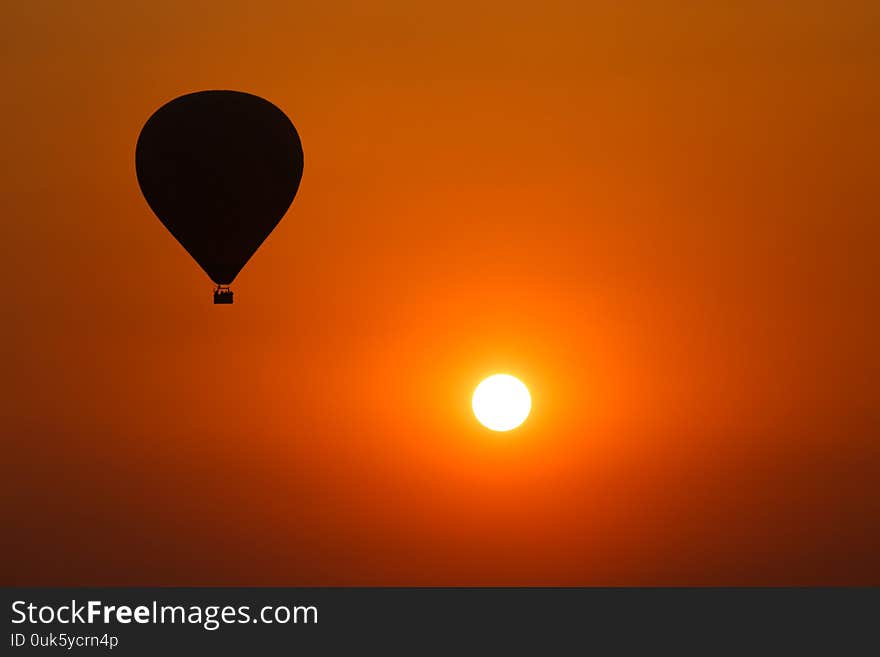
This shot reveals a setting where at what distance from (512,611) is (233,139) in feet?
145

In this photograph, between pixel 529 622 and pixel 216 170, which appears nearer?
pixel 216 170

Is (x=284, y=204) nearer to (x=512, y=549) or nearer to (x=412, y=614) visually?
(x=512, y=549)

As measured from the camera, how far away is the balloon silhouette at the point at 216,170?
2838 centimetres

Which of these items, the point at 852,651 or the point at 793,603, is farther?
the point at 793,603

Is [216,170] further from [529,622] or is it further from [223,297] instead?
[529,622]

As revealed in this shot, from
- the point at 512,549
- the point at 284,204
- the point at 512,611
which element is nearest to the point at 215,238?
the point at 284,204

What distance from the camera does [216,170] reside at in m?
28.3

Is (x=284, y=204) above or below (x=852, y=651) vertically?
below

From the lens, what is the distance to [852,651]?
5831 centimetres

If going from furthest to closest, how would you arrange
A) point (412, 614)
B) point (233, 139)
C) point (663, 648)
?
point (412, 614) → point (663, 648) → point (233, 139)

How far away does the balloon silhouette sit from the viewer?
2838 cm

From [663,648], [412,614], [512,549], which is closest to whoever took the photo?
[512,549]

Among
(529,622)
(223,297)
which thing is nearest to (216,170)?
(223,297)

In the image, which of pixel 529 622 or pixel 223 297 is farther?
pixel 529 622
